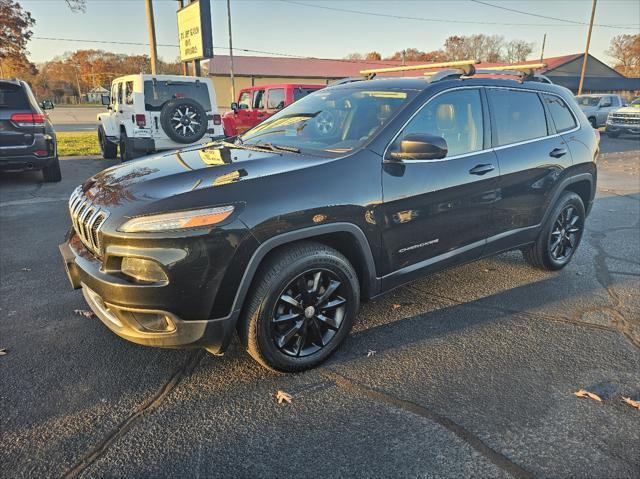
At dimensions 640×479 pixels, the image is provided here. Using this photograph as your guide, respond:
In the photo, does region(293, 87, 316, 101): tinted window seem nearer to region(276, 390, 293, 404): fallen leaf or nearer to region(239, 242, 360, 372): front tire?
region(239, 242, 360, 372): front tire

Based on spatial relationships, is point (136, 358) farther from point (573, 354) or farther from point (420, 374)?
point (573, 354)

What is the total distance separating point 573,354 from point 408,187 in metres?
1.57

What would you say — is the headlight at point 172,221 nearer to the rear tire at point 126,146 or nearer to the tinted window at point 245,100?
the rear tire at point 126,146

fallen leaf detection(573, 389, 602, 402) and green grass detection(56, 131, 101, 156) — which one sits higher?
green grass detection(56, 131, 101, 156)

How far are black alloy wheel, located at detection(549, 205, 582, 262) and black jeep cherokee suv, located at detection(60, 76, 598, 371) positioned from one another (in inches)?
13.0

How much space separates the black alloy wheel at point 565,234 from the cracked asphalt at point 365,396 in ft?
1.74

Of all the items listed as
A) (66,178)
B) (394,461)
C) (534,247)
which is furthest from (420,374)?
(66,178)

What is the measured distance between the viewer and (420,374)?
281 cm

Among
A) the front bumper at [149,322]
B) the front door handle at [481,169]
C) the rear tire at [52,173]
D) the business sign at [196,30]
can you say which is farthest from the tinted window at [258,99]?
the front bumper at [149,322]

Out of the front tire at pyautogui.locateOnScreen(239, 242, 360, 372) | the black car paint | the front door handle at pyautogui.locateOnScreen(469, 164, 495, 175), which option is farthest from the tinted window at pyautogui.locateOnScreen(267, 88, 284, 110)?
the front tire at pyautogui.locateOnScreen(239, 242, 360, 372)

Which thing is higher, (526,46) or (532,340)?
(526,46)

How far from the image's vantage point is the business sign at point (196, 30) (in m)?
14.4

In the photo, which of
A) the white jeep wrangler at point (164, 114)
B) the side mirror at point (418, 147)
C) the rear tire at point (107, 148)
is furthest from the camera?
the rear tire at point (107, 148)

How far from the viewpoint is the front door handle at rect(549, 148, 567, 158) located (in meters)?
4.07
